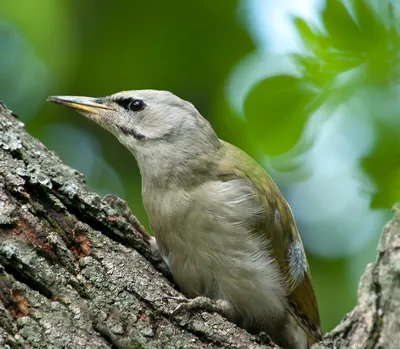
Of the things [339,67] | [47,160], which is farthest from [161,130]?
[339,67]

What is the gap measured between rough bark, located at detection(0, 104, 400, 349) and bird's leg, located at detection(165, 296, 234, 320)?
0.14 ft

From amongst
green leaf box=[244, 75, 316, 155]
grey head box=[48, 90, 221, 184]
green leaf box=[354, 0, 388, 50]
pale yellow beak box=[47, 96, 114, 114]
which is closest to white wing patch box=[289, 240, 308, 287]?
grey head box=[48, 90, 221, 184]

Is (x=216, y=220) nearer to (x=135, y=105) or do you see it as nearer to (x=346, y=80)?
(x=135, y=105)

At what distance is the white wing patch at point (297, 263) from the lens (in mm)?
5367

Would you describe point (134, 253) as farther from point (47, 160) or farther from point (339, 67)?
point (339, 67)

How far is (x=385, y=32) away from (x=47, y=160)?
223cm

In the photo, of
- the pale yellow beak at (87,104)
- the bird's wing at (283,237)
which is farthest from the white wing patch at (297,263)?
the pale yellow beak at (87,104)

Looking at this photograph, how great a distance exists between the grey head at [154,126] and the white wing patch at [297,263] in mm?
1007

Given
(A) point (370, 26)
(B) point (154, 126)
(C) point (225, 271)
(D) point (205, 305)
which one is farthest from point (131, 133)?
(A) point (370, 26)

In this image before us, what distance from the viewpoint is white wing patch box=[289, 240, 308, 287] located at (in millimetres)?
5367

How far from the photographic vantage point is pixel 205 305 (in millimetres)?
4230

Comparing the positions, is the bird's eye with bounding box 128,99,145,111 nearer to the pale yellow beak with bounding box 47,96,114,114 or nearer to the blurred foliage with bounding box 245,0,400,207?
the pale yellow beak with bounding box 47,96,114,114

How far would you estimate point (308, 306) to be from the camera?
17.6ft

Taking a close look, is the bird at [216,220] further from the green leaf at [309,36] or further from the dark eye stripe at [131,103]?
the green leaf at [309,36]
